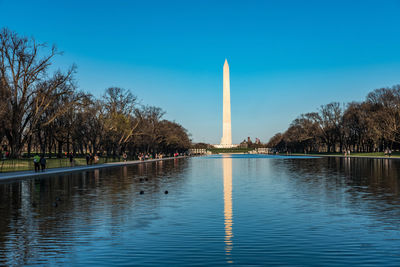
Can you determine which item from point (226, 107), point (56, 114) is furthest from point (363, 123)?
point (56, 114)

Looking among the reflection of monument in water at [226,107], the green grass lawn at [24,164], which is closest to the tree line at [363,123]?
the reflection of monument in water at [226,107]

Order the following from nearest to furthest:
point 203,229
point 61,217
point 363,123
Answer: point 203,229 < point 61,217 < point 363,123

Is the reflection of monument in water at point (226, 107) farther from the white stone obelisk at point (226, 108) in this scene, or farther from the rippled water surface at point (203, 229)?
the rippled water surface at point (203, 229)

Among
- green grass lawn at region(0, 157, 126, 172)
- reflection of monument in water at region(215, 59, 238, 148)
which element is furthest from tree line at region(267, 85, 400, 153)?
green grass lawn at region(0, 157, 126, 172)

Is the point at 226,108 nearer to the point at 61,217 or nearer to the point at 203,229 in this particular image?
the point at 61,217

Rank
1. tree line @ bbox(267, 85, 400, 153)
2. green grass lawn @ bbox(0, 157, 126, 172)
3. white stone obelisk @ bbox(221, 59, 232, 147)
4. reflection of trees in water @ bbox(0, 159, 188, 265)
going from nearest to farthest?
reflection of trees in water @ bbox(0, 159, 188, 265)
green grass lawn @ bbox(0, 157, 126, 172)
tree line @ bbox(267, 85, 400, 153)
white stone obelisk @ bbox(221, 59, 232, 147)

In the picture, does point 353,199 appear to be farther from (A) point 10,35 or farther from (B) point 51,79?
(B) point 51,79

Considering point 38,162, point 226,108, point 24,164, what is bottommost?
point 24,164

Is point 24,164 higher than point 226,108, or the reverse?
point 226,108

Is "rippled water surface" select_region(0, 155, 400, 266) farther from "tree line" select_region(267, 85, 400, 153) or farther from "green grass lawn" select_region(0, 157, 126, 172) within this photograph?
"tree line" select_region(267, 85, 400, 153)

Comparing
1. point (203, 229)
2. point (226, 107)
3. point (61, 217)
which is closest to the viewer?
point (203, 229)

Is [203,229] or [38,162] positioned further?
[38,162]

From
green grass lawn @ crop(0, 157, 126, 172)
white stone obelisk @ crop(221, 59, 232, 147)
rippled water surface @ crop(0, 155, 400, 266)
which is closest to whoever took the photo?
rippled water surface @ crop(0, 155, 400, 266)

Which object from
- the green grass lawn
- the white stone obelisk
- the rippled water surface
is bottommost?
the rippled water surface
